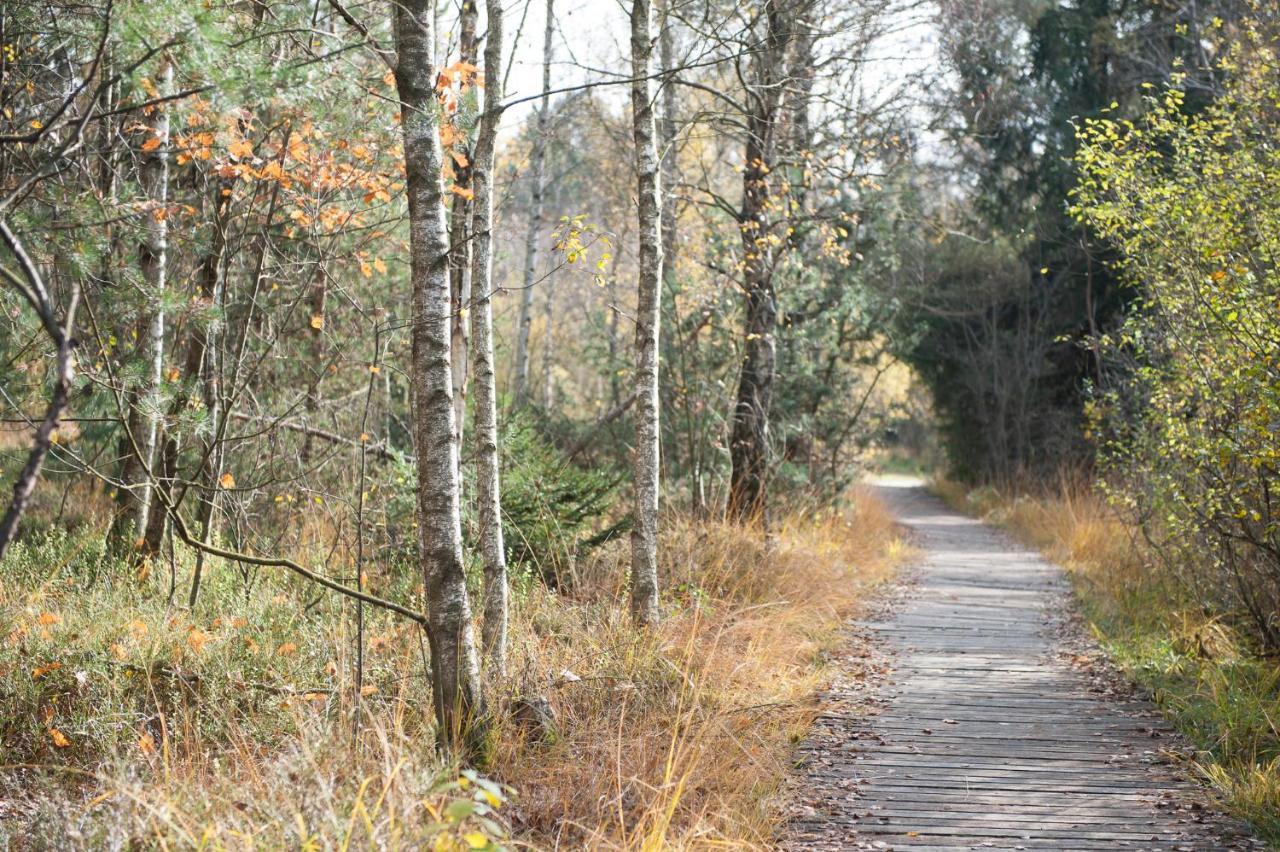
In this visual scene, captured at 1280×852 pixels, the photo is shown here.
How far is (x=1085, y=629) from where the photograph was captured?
9070 millimetres

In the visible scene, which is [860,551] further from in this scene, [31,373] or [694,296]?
[31,373]

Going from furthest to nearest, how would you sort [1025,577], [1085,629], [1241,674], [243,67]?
[1025,577] → [1085,629] → [1241,674] → [243,67]

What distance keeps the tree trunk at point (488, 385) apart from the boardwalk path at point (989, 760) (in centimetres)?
163

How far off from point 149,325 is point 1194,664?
707 centimetres

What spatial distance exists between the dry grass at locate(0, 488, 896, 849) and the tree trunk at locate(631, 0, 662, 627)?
0.99 ft

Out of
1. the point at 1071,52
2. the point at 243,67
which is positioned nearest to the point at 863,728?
the point at 243,67

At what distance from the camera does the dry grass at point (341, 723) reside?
3.65 meters

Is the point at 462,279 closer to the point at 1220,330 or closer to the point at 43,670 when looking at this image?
the point at 43,670

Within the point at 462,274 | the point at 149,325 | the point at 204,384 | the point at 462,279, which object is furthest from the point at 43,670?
the point at 462,274

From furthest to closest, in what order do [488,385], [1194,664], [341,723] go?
[1194,664] → [488,385] → [341,723]

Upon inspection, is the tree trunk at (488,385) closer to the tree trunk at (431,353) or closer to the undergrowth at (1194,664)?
the tree trunk at (431,353)

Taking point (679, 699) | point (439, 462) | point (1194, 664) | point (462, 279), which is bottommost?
point (1194, 664)

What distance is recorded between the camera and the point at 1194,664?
7254 millimetres

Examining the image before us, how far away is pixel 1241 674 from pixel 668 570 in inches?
149
